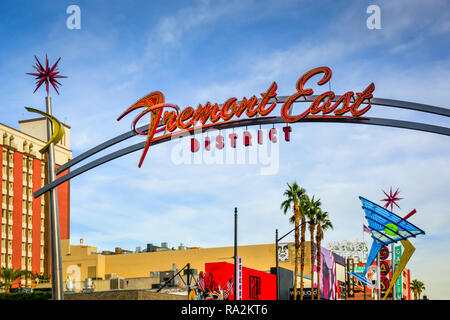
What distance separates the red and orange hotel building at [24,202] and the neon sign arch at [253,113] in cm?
6810

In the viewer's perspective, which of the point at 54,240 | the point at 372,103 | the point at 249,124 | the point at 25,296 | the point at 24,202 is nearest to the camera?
the point at 372,103

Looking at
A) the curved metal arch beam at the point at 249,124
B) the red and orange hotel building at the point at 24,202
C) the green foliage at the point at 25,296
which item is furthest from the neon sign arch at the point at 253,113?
the red and orange hotel building at the point at 24,202

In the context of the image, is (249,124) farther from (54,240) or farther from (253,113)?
(54,240)

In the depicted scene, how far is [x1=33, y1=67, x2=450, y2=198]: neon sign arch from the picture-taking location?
94.0 feet

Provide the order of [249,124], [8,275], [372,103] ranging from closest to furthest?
[372,103] → [249,124] → [8,275]

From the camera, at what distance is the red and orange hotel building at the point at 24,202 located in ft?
323

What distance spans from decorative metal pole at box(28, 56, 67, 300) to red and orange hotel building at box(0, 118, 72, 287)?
214ft

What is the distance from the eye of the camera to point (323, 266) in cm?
8875

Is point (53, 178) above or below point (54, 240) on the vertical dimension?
above

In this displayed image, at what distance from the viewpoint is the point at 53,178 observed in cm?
3306

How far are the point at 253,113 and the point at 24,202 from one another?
8000 centimetres

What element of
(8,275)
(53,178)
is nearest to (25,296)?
(8,275)
